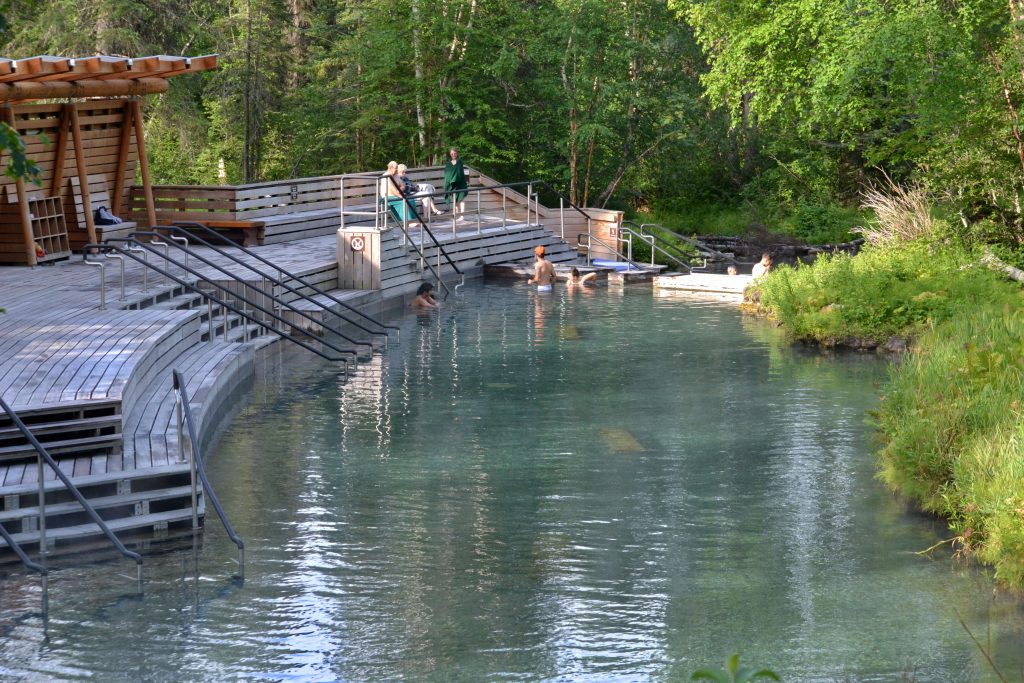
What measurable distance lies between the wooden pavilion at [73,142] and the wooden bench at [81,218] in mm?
18

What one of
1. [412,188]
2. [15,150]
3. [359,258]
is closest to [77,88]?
[359,258]

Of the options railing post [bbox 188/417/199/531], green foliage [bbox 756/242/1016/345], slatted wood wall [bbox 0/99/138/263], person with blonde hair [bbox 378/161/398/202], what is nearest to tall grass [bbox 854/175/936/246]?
green foliage [bbox 756/242/1016/345]

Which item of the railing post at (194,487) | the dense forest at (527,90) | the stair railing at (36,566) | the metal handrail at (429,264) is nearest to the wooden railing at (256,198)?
the metal handrail at (429,264)

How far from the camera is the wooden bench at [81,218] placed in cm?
2388

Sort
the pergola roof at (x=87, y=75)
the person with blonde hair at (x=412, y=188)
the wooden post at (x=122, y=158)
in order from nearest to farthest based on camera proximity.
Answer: the pergola roof at (x=87, y=75)
the wooden post at (x=122, y=158)
the person with blonde hair at (x=412, y=188)

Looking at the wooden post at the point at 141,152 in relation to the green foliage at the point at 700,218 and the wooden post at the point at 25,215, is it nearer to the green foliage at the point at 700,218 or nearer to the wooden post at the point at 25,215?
the wooden post at the point at 25,215

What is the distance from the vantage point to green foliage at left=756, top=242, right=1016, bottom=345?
21422 mm

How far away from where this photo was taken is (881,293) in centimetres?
2225

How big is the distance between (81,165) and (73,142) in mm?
412

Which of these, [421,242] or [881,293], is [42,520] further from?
[421,242]

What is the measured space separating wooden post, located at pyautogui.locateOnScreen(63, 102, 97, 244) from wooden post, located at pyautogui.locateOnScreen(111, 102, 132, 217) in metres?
1.44

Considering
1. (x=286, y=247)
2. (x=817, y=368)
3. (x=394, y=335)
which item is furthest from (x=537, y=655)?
(x=286, y=247)

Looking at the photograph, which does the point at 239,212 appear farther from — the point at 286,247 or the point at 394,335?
the point at 394,335

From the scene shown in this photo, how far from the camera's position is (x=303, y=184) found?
30.6 m
